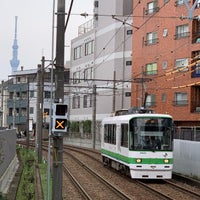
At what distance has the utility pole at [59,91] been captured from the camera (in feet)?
40.4

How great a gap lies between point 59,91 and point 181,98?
31.9m

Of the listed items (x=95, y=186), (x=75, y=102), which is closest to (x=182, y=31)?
(x=95, y=186)

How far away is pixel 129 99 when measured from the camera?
5728 centimetres

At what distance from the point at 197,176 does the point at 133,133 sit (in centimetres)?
351

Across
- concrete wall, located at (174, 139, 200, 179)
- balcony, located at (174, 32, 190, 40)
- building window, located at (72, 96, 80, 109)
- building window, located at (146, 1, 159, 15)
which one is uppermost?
A: building window, located at (146, 1, 159, 15)

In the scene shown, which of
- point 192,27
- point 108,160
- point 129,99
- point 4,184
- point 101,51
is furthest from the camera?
point 101,51

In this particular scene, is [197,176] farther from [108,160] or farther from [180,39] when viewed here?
[180,39]

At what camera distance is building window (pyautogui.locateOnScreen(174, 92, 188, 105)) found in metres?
42.8

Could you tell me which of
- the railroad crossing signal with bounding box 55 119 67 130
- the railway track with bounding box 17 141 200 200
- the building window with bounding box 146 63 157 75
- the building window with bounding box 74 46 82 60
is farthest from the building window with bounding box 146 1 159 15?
the railroad crossing signal with bounding box 55 119 67 130

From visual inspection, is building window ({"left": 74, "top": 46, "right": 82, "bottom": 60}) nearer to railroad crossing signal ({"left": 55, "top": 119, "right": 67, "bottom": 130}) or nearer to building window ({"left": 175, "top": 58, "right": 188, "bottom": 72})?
building window ({"left": 175, "top": 58, "right": 188, "bottom": 72})

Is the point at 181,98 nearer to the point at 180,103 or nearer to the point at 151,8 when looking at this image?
the point at 180,103

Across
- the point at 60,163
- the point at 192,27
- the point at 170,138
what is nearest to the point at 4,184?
the point at 170,138

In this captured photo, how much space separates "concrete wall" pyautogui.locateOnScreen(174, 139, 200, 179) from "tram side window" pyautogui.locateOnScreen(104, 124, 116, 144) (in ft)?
10.5

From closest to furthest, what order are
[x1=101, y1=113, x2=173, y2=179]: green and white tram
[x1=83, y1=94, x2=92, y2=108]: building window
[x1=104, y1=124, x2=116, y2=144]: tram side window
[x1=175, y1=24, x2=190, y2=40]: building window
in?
[x1=101, y1=113, x2=173, y2=179]: green and white tram → [x1=104, y1=124, x2=116, y2=144]: tram side window → [x1=175, y1=24, x2=190, y2=40]: building window → [x1=83, y1=94, x2=92, y2=108]: building window
